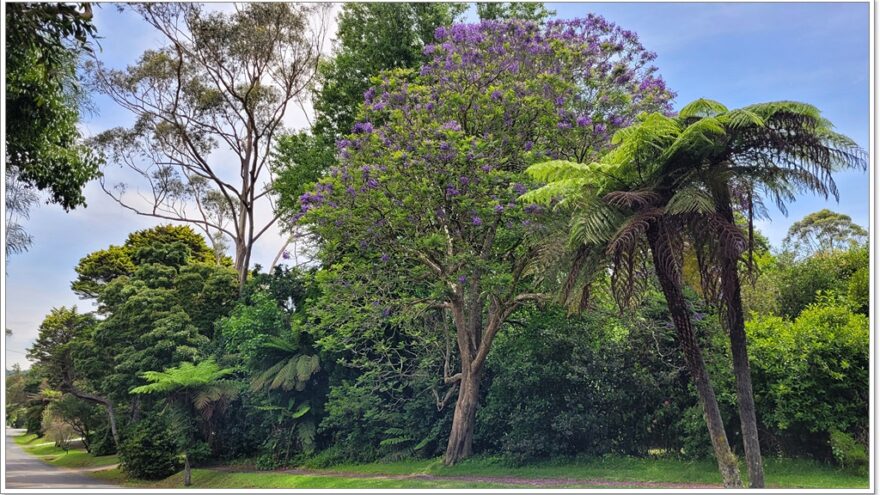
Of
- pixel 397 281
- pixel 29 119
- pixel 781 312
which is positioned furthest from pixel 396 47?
pixel 781 312

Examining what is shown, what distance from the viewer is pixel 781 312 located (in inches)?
595

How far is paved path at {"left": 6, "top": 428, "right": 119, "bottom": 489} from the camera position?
15.0 m

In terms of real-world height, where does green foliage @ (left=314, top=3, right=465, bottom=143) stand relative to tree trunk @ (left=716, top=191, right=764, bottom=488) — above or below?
above

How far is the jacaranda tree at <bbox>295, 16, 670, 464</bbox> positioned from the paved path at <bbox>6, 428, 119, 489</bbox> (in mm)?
7472

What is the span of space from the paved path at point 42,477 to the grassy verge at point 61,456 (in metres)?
0.69

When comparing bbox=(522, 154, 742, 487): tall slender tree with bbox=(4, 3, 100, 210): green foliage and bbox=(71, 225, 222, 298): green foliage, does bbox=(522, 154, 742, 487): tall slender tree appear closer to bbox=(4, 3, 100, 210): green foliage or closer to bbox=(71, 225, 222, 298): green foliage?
bbox=(4, 3, 100, 210): green foliage

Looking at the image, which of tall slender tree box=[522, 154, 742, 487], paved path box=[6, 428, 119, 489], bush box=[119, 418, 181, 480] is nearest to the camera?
tall slender tree box=[522, 154, 742, 487]

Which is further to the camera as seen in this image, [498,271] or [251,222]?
[251,222]

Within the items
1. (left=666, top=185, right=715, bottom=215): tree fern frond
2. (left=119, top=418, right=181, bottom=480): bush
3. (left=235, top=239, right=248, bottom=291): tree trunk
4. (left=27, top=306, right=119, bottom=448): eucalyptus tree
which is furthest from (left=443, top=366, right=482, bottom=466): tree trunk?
(left=235, top=239, right=248, bottom=291): tree trunk

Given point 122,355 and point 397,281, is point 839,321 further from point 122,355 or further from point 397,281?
point 122,355

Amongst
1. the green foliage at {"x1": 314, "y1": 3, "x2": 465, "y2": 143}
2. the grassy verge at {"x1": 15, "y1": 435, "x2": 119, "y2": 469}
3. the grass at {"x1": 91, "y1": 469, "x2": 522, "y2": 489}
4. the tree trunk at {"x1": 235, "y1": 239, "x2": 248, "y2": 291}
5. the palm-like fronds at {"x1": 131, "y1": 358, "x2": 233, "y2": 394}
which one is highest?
the green foliage at {"x1": 314, "y1": 3, "x2": 465, "y2": 143}

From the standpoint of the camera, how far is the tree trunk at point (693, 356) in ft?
28.2

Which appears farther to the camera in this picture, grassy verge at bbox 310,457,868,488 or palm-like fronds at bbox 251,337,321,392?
palm-like fronds at bbox 251,337,321,392

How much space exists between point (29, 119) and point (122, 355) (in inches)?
443
